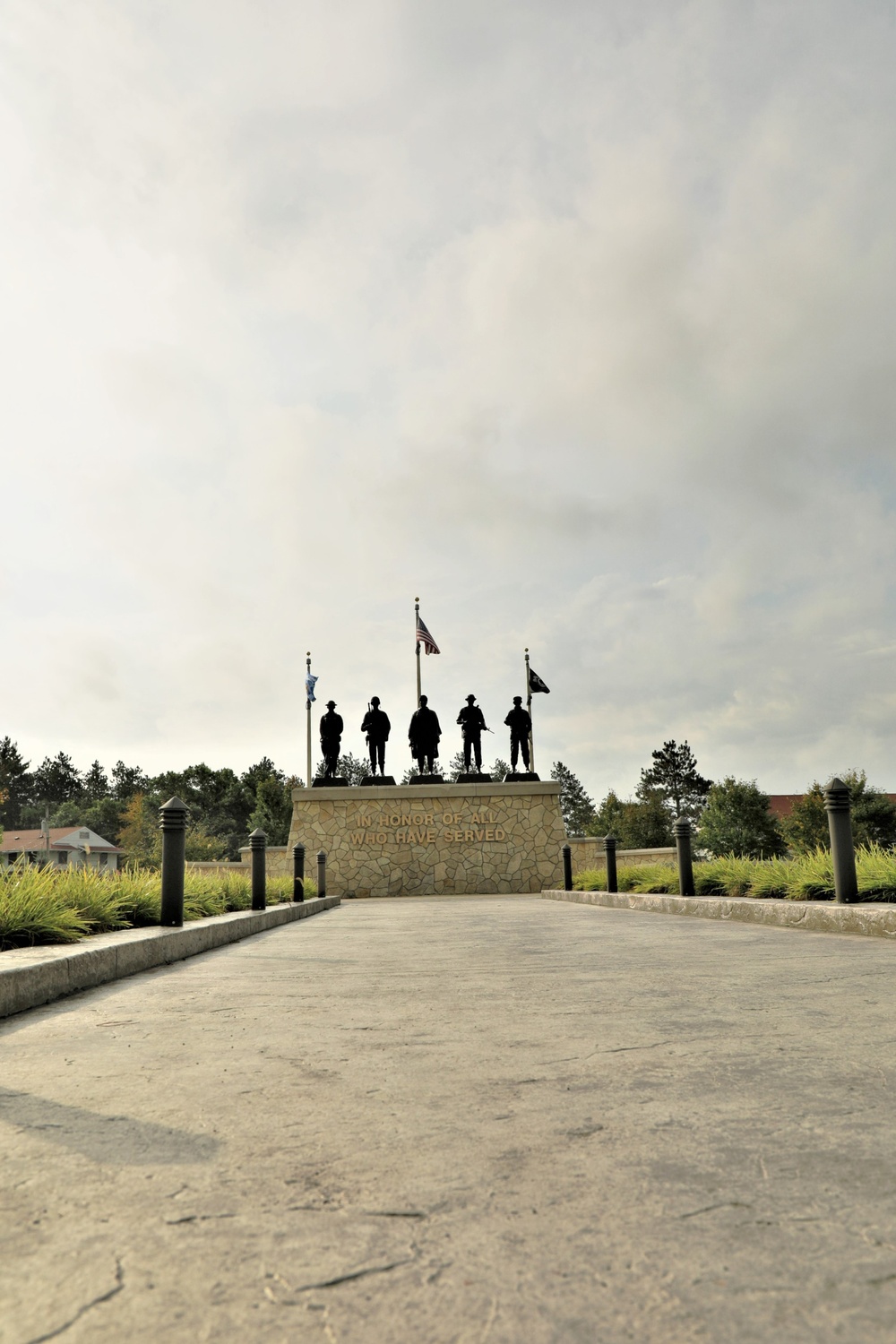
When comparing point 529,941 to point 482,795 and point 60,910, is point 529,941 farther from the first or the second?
point 482,795

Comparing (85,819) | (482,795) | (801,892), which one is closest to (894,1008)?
(801,892)

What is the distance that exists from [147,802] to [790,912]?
253 feet

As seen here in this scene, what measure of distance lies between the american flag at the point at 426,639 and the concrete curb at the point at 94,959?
2180 cm

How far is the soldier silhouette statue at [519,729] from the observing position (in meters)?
28.4

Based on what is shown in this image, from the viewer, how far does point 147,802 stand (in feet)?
257

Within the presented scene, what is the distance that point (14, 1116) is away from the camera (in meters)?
2.34

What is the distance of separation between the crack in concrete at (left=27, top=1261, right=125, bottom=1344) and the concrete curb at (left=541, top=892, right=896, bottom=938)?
249 inches

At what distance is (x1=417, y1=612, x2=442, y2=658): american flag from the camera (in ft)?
98.3

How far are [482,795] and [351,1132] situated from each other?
26126mm

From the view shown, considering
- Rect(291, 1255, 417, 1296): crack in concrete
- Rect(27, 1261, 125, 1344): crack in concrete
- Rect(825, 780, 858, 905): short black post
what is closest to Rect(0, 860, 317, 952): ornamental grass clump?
Rect(27, 1261, 125, 1344): crack in concrete

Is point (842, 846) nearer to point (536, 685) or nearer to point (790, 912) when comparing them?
point (790, 912)

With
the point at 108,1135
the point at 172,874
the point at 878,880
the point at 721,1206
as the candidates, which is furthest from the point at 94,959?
the point at 878,880

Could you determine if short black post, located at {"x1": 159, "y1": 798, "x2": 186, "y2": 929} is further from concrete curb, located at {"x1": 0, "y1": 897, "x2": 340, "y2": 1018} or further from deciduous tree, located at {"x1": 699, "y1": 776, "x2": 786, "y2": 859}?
deciduous tree, located at {"x1": 699, "y1": 776, "x2": 786, "y2": 859}

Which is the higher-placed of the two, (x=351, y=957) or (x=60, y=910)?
(x=60, y=910)
